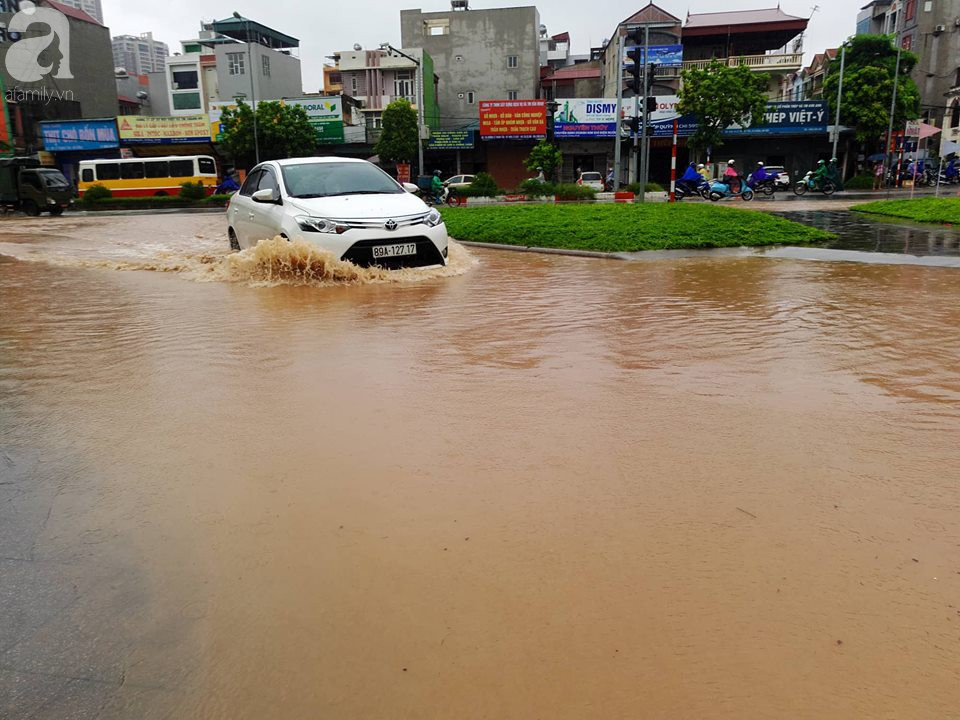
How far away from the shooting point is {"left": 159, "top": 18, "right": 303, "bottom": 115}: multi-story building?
5478 cm

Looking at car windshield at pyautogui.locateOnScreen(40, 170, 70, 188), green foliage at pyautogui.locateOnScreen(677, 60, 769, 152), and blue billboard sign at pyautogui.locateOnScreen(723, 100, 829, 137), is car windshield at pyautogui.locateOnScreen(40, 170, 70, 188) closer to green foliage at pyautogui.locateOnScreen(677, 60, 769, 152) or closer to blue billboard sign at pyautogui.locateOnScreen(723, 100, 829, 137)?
green foliage at pyautogui.locateOnScreen(677, 60, 769, 152)

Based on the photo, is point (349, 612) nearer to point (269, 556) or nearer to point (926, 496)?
point (269, 556)

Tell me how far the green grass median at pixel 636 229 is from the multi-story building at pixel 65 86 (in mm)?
42945

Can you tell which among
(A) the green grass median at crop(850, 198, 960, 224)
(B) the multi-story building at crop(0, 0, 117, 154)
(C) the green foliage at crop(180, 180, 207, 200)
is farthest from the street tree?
(B) the multi-story building at crop(0, 0, 117, 154)

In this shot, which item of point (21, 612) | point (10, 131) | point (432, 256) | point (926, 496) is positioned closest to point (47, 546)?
point (21, 612)

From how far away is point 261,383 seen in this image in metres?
4.97

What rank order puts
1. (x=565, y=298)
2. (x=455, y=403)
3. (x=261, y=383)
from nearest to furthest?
(x=455, y=403)
(x=261, y=383)
(x=565, y=298)

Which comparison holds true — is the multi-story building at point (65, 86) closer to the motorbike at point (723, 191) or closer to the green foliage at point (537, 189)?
the green foliage at point (537, 189)

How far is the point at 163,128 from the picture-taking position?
150 ft

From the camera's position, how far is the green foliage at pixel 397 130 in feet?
144

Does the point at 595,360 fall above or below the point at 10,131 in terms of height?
below

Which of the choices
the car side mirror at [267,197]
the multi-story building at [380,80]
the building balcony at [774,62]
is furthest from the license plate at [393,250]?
the multi-story building at [380,80]

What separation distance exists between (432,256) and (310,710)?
772 cm

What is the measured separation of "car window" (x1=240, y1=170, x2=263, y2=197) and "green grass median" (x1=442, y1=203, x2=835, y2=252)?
16.0ft
